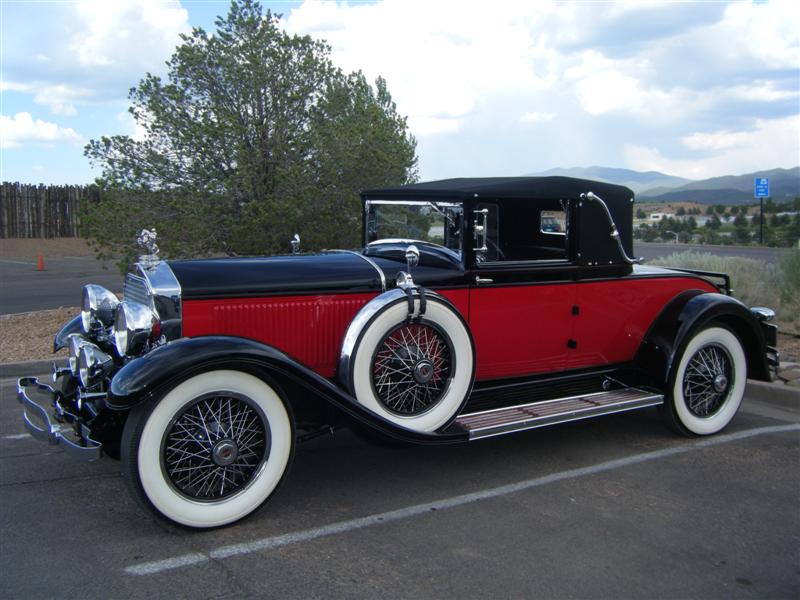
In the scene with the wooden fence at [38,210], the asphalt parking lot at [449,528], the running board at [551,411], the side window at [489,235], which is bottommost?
the asphalt parking lot at [449,528]

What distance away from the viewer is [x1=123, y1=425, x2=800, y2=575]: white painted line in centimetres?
309

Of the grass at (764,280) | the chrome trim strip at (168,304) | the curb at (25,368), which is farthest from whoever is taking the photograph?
the grass at (764,280)

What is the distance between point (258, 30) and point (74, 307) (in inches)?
185

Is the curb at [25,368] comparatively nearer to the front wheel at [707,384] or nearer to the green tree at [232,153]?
the green tree at [232,153]

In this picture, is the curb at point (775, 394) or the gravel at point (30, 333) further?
the gravel at point (30, 333)

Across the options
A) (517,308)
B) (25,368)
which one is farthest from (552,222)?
(25,368)

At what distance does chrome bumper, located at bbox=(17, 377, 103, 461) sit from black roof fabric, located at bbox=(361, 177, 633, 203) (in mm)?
2482

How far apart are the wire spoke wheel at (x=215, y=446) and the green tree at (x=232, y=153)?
14.2 ft

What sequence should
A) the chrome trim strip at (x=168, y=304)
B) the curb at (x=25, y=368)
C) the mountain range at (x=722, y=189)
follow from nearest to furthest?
the chrome trim strip at (x=168, y=304)
the curb at (x=25, y=368)
the mountain range at (x=722, y=189)

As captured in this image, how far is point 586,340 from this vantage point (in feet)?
15.7

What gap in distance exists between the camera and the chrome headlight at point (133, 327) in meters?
3.60

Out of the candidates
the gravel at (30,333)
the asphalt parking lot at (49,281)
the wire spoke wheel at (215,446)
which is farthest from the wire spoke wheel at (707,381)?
the asphalt parking lot at (49,281)

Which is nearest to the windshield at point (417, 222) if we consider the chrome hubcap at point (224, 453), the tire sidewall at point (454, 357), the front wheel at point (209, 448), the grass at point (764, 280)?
the tire sidewall at point (454, 357)

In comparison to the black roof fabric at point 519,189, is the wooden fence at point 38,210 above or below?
above
